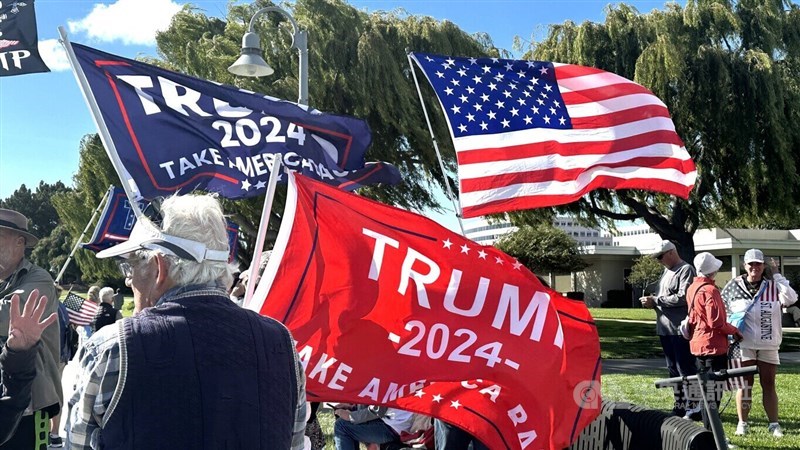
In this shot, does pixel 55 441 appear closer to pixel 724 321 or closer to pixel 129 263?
pixel 129 263

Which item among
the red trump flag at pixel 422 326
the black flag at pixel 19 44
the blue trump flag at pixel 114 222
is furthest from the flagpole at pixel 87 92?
the blue trump flag at pixel 114 222

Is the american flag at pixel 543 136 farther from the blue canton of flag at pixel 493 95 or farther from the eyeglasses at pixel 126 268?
the eyeglasses at pixel 126 268

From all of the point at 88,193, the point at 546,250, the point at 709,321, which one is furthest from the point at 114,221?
the point at 546,250

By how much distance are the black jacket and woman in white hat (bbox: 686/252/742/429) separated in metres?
5.85

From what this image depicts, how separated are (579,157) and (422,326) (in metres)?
3.05

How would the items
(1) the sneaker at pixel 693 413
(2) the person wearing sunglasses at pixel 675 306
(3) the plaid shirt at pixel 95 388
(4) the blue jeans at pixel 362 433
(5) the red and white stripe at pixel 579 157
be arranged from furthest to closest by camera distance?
(2) the person wearing sunglasses at pixel 675 306, (1) the sneaker at pixel 693 413, (5) the red and white stripe at pixel 579 157, (4) the blue jeans at pixel 362 433, (3) the plaid shirt at pixel 95 388

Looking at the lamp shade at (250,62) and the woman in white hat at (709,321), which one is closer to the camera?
the woman in white hat at (709,321)

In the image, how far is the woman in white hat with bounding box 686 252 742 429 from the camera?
23.6 feet

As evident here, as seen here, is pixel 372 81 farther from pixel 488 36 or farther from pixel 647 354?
pixel 647 354

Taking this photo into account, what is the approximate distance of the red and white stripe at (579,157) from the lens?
6.29m

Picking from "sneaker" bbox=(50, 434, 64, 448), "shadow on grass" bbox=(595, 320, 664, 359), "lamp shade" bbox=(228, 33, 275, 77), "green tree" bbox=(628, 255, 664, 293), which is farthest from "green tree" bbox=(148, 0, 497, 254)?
"green tree" bbox=(628, 255, 664, 293)

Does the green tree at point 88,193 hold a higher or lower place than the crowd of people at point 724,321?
higher

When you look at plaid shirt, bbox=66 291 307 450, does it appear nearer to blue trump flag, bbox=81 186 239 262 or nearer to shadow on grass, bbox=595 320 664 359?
blue trump flag, bbox=81 186 239 262

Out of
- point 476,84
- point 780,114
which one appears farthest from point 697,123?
point 476,84
